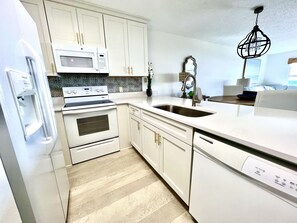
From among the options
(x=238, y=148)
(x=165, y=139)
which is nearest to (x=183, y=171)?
(x=165, y=139)

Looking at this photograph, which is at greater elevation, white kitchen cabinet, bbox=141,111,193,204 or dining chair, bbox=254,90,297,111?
dining chair, bbox=254,90,297,111

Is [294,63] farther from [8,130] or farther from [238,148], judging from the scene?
[8,130]

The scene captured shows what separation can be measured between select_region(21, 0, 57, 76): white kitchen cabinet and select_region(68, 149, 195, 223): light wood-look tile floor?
5.14ft

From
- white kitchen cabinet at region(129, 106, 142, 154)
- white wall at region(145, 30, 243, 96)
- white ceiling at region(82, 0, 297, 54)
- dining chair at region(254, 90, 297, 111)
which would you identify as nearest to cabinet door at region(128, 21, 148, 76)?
white ceiling at region(82, 0, 297, 54)

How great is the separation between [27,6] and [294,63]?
8.55 meters

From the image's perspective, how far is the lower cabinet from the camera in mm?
1055

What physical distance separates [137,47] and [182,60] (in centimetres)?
153

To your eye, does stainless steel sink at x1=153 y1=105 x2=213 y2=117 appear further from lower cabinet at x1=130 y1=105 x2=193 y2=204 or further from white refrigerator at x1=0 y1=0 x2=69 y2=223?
white refrigerator at x1=0 y1=0 x2=69 y2=223

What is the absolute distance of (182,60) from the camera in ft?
11.0

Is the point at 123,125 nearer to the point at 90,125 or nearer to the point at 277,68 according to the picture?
the point at 90,125

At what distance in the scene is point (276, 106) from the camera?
143 cm

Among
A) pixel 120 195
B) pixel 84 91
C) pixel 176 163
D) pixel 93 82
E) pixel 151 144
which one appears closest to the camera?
pixel 176 163

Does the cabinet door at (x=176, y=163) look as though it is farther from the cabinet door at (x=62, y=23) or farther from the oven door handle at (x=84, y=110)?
the cabinet door at (x=62, y=23)

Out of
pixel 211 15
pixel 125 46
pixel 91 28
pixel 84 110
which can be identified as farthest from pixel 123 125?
pixel 211 15
